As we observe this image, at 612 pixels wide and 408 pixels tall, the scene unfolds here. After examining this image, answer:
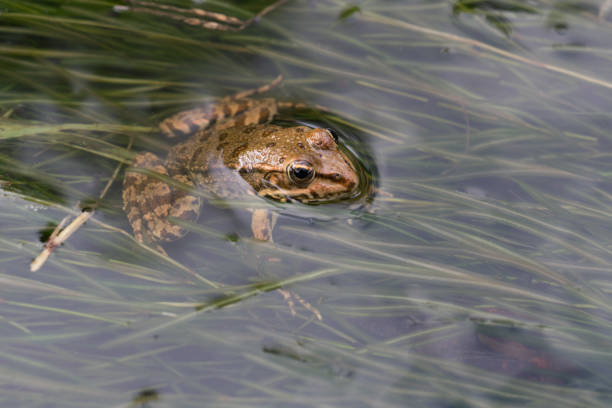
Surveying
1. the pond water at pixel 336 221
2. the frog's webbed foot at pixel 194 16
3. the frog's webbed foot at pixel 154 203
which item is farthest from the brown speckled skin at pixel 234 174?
the frog's webbed foot at pixel 194 16

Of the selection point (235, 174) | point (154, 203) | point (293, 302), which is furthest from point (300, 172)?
point (154, 203)

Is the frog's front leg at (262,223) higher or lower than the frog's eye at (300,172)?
lower

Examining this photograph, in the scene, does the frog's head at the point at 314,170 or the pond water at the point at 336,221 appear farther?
the frog's head at the point at 314,170

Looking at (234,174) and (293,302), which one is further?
(234,174)

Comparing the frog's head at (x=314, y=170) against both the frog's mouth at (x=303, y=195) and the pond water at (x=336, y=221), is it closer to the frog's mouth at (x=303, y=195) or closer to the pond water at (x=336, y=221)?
the frog's mouth at (x=303, y=195)

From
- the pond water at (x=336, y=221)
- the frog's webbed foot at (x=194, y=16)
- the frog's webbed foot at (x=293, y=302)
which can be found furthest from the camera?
the frog's webbed foot at (x=194, y=16)

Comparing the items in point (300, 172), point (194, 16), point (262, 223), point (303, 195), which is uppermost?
point (194, 16)

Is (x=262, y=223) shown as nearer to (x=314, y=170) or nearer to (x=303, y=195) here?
(x=303, y=195)
